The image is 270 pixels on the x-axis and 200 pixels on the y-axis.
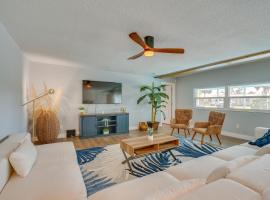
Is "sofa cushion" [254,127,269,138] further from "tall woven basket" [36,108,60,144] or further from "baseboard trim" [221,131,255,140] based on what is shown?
"tall woven basket" [36,108,60,144]

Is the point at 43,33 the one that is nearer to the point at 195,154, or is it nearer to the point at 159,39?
the point at 159,39

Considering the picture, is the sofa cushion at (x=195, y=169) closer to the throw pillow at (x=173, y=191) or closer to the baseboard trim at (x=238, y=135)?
the throw pillow at (x=173, y=191)

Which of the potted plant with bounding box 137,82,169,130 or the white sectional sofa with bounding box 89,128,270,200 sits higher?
the potted plant with bounding box 137,82,169,130

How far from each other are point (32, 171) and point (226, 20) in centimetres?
297

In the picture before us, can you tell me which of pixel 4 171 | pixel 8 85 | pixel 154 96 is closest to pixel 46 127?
pixel 8 85

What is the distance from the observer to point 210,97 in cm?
544

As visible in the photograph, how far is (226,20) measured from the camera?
199cm

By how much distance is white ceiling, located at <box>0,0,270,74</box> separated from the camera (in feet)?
5.56

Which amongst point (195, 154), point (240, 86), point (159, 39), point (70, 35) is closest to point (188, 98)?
point (240, 86)

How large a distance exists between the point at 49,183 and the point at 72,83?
3.78 m

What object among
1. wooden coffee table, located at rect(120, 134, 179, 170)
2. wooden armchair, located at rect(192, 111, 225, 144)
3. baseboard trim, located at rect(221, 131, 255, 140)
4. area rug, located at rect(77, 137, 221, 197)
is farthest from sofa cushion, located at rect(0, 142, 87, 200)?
baseboard trim, located at rect(221, 131, 255, 140)

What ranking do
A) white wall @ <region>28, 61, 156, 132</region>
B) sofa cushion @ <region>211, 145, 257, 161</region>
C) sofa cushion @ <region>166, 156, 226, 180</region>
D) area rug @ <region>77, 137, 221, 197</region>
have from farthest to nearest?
white wall @ <region>28, 61, 156, 132</region>, area rug @ <region>77, 137, 221, 197</region>, sofa cushion @ <region>211, 145, 257, 161</region>, sofa cushion @ <region>166, 156, 226, 180</region>

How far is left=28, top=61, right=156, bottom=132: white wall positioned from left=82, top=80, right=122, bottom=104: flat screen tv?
192mm

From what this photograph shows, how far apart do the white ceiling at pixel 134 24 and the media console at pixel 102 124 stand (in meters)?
2.13
